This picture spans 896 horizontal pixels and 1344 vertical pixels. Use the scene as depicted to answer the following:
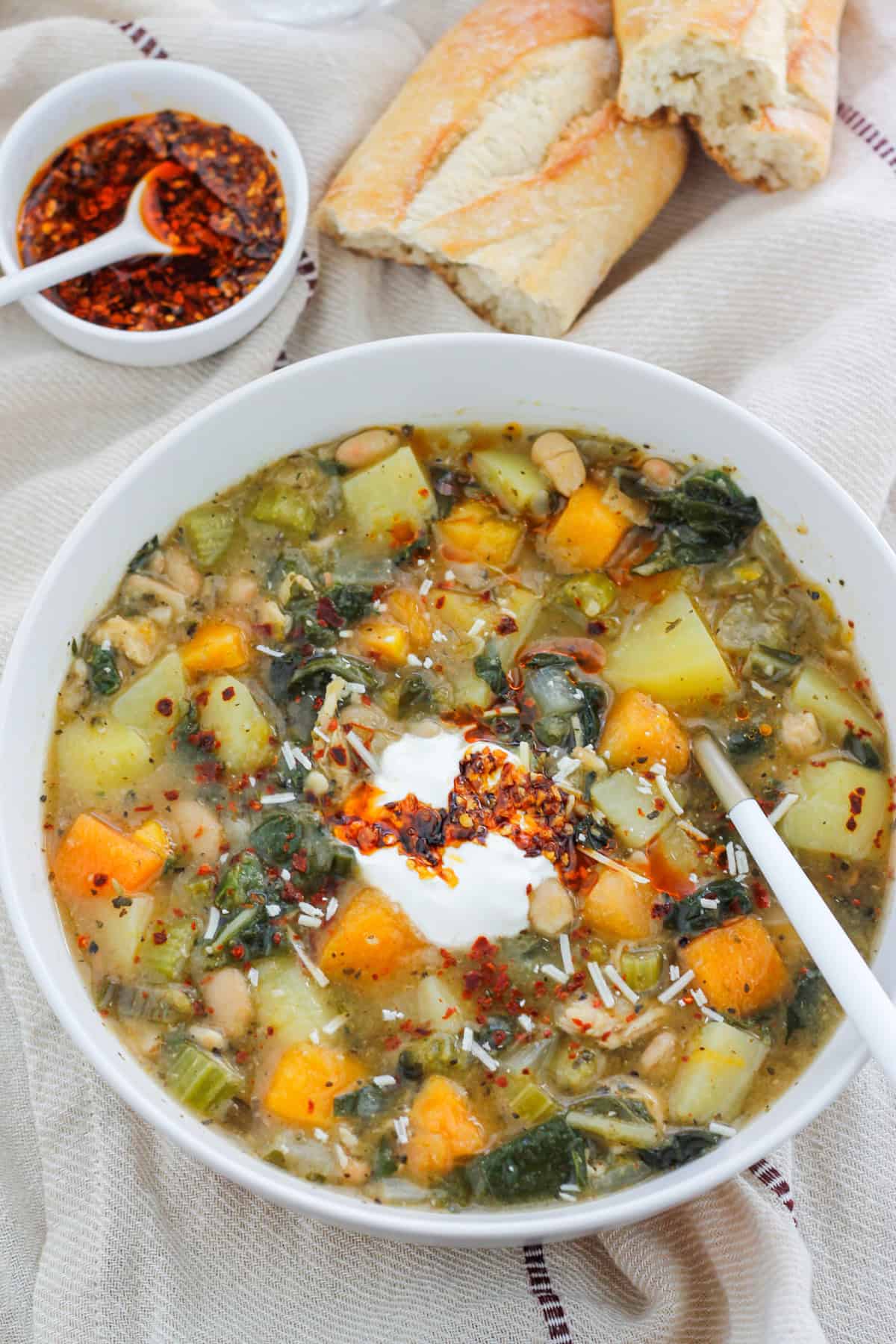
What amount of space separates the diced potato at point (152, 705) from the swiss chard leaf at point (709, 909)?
141 centimetres

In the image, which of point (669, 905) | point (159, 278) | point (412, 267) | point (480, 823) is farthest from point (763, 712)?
point (159, 278)

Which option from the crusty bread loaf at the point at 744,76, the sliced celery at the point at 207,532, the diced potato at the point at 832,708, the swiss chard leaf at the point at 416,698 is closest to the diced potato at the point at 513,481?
the swiss chard leaf at the point at 416,698

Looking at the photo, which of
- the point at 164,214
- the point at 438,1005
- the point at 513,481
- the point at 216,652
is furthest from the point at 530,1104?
the point at 164,214

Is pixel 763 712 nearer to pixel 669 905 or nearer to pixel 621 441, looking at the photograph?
pixel 669 905

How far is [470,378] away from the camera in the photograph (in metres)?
3.64

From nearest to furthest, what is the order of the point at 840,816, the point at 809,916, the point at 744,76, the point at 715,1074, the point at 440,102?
the point at 809,916 → the point at 715,1074 → the point at 840,816 → the point at 744,76 → the point at 440,102

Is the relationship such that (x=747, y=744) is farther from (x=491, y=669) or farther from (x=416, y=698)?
(x=416, y=698)

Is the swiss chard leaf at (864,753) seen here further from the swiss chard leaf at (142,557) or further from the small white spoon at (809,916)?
the swiss chard leaf at (142,557)

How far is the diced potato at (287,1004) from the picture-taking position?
10.7 feet

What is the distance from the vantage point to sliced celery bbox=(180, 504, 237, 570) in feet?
12.0

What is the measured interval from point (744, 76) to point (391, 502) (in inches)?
71.6

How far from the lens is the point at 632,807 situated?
3459mm

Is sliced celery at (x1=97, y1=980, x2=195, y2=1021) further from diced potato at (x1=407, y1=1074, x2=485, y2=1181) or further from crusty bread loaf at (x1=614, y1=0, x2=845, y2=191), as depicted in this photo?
crusty bread loaf at (x1=614, y1=0, x2=845, y2=191)

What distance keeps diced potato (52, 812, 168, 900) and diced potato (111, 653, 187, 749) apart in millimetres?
268
